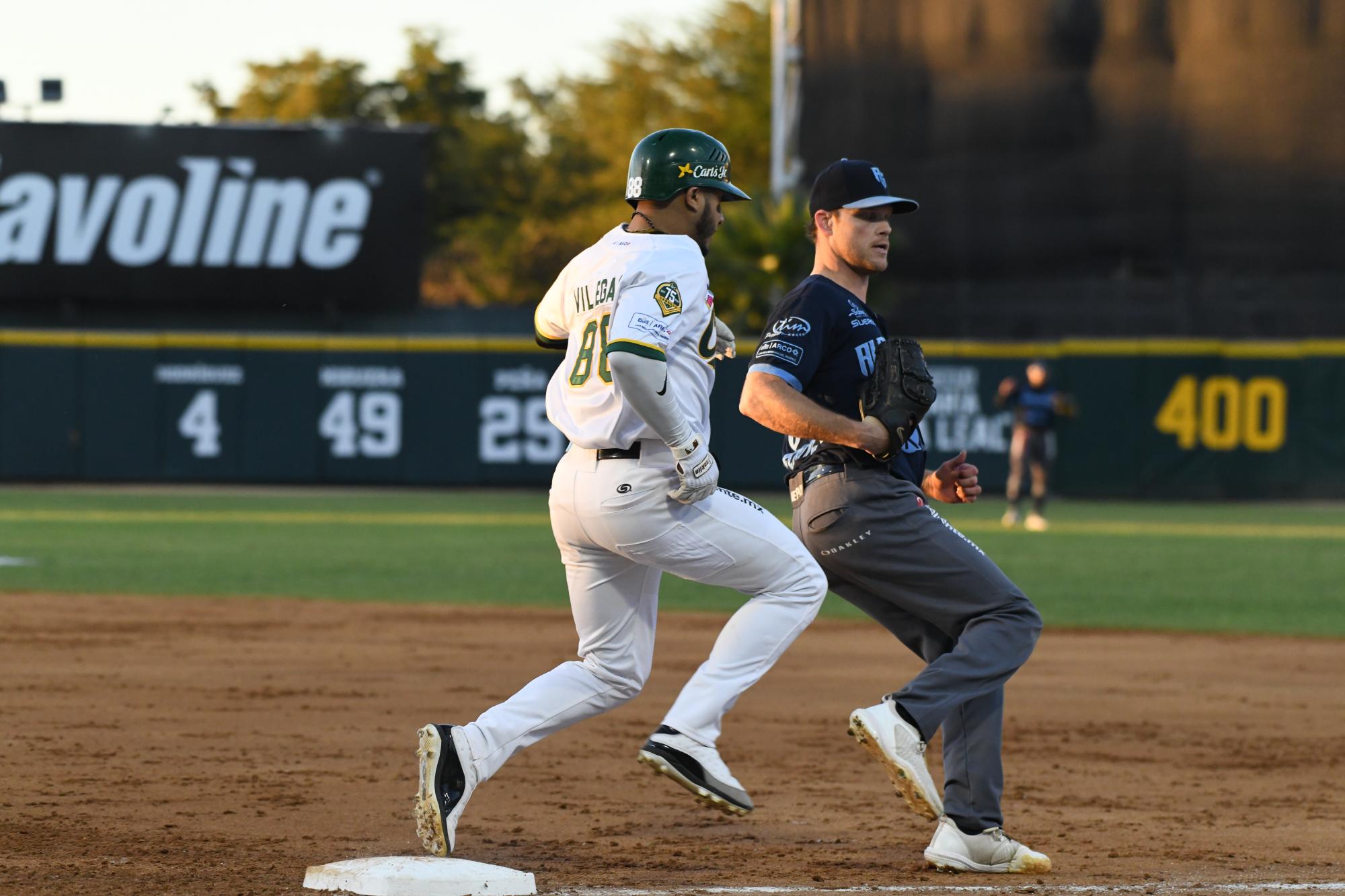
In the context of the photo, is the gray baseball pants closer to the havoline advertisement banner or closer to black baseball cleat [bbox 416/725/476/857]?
black baseball cleat [bbox 416/725/476/857]

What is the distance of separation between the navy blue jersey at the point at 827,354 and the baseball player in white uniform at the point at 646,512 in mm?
194

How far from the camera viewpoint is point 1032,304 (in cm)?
2634

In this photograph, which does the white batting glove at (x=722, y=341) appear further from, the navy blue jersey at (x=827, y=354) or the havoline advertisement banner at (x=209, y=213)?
the havoline advertisement banner at (x=209, y=213)

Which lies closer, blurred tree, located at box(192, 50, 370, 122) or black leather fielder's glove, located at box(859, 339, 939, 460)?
black leather fielder's glove, located at box(859, 339, 939, 460)

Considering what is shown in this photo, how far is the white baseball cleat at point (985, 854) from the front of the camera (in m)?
4.71

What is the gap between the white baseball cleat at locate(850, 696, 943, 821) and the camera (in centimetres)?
448

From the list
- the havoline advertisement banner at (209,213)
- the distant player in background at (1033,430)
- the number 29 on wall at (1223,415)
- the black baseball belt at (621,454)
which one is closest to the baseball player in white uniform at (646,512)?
the black baseball belt at (621,454)

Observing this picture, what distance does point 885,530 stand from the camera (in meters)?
4.65

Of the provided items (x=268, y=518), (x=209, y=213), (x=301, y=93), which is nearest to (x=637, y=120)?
(x=301, y=93)

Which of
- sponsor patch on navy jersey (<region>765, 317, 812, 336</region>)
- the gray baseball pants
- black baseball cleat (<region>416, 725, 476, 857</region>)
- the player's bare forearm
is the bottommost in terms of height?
black baseball cleat (<region>416, 725, 476, 857</region>)

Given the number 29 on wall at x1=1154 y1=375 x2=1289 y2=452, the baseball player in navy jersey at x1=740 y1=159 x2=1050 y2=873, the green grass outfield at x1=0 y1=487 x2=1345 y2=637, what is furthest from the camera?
the number 29 on wall at x1=1154 y1=375 x2=1289 y2=452

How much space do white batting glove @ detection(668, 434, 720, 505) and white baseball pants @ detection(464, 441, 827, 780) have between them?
Answer: 67 millimetres

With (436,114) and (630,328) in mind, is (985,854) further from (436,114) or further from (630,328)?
(436,114)

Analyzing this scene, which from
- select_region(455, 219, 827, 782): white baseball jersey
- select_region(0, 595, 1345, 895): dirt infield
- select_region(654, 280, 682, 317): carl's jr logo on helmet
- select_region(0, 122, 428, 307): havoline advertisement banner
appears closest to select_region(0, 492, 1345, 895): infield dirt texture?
select_region(0, 595, 1345, 895): dirt infield
